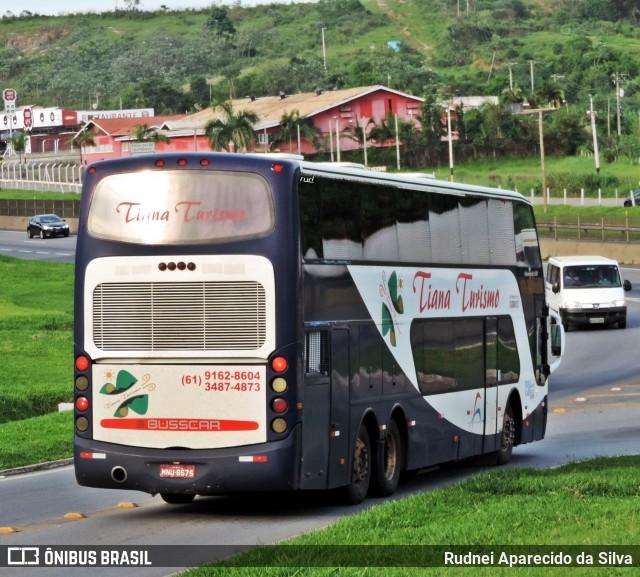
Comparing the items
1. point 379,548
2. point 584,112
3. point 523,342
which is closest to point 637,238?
point 523,342

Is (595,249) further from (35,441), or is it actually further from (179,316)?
(179,316)

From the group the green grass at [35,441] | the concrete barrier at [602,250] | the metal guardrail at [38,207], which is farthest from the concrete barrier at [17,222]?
the green grass at [35,441]

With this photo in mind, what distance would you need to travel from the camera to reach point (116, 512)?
1583 cm

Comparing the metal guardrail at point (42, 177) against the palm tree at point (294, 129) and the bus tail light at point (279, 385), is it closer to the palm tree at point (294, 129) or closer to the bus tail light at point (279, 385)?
the palm tree at point (294, 129)

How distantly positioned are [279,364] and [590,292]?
97.7 ft

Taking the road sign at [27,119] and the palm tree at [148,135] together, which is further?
the road sign at [27,119]

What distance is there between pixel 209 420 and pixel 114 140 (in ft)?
396

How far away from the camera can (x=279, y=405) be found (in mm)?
14539

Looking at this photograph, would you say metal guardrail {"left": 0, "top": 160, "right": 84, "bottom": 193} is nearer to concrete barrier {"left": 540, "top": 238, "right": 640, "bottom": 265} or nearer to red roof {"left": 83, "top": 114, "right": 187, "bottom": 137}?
red roof {"left": 83, "top": 114, "right": 187, "bottom": 137}

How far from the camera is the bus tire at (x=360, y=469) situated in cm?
1593

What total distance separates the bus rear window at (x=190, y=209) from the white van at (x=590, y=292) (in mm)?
29006

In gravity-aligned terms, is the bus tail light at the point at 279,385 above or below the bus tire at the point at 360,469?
above

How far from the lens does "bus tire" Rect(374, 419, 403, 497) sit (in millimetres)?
16609

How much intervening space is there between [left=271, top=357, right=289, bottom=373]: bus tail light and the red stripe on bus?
0.56 m
